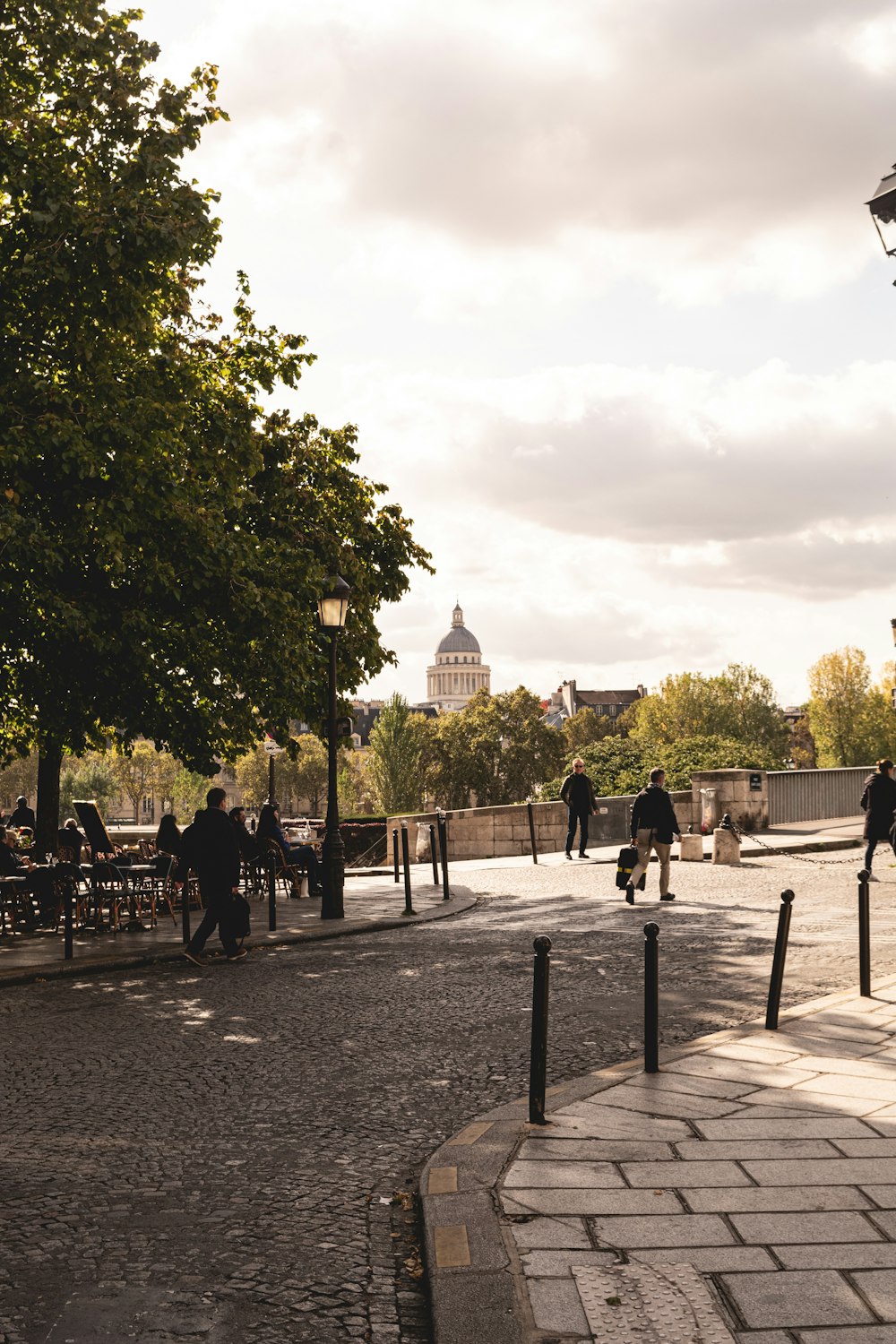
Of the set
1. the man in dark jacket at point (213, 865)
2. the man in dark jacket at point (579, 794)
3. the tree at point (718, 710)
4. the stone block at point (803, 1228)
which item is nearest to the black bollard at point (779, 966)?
the stone block at point (803, 1228)

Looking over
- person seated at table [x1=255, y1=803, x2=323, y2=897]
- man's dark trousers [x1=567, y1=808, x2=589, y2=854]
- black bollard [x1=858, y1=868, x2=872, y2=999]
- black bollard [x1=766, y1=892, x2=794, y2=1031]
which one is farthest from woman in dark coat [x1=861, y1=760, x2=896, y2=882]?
black bollard [x1=766, y1=892, x2=794, y2=1031]

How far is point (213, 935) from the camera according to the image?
1432cm

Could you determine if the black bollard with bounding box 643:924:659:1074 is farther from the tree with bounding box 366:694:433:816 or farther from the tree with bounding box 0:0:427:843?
the tree with bounding box 366:694:433:816

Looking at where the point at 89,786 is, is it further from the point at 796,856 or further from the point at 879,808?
the point at 879,808

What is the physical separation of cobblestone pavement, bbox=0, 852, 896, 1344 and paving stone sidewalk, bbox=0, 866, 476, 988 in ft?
2.07

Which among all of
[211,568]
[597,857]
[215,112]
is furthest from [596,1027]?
[597,857]

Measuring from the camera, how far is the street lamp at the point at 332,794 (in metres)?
15.6

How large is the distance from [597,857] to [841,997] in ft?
51.1

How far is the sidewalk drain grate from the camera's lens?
3.39 m

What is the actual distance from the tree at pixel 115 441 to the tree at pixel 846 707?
224 ft

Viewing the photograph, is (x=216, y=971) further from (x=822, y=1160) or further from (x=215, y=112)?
(x=215, y=112)

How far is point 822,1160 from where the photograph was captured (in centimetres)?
489

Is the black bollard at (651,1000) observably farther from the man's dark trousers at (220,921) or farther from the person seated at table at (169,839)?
the person seated at table at (169,839)

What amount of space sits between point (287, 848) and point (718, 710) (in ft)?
253
